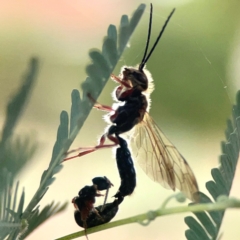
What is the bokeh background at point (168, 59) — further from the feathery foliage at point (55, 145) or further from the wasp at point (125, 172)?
the feathery foliage at point (55, 145)

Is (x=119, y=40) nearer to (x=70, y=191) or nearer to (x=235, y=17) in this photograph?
(x=70, y=191)

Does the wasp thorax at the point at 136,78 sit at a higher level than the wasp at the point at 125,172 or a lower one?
higher

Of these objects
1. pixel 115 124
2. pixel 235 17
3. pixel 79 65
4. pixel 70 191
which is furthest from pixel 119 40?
pixel 235 17

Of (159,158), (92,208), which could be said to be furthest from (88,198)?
(159,158)

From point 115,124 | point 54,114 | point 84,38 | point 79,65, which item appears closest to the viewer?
point 115,124

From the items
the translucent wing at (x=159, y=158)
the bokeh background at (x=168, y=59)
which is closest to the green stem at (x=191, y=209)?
the translucent wing at (x=159, y=158)

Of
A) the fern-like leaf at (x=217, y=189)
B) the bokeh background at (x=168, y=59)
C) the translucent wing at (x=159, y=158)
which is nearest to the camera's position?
the fern-like leaf at (x=217, y=189)
